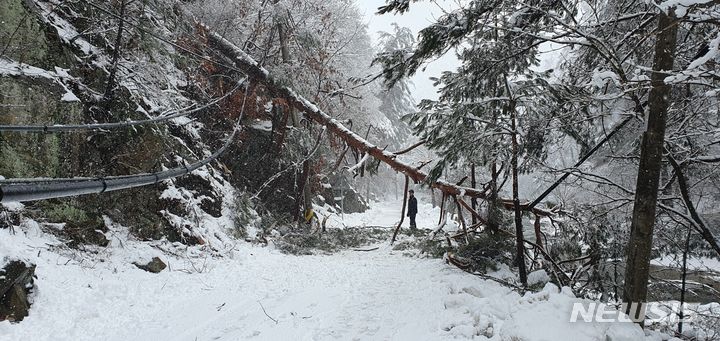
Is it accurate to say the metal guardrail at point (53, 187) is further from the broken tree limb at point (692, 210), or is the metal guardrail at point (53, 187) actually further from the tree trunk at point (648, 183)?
the broken tree limb at point (692, 210)

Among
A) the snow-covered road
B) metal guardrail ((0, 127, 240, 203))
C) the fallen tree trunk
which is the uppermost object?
the fallen tree trunk

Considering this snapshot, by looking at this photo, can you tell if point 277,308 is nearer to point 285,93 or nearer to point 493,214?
point 493,214

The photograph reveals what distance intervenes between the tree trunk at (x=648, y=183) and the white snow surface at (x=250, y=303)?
842 mm

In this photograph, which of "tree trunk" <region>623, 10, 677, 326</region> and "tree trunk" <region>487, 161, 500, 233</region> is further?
"tree trunk" <region>487, 161, 500, 233</region>

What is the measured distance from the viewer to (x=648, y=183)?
4.33m

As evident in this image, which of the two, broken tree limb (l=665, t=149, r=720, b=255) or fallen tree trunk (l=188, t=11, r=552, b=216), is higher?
fallen tree trunk (l=188, t=11, r=552, b=216)

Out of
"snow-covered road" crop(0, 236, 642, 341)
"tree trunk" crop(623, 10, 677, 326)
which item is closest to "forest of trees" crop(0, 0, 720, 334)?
"tree trunk" crop(623, 10, 677, 326)

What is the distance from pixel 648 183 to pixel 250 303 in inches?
220

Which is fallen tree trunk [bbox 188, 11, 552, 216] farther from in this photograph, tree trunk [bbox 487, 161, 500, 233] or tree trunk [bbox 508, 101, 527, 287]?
tree trunk [bbox 508, 101, 527, 287]

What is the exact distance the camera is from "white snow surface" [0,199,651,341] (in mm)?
4227

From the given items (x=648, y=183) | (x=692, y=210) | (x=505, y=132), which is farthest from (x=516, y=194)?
(x=692, y=210)

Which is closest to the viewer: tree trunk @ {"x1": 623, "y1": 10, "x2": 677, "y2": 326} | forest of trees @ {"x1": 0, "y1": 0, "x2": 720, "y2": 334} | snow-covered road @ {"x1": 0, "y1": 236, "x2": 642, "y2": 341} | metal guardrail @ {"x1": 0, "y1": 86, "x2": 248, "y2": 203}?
metal guardrail @ {"x1": 0, "y1": 86, "x2": 248, "y2": 203}

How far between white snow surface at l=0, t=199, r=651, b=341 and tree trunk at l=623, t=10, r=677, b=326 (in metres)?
0.84

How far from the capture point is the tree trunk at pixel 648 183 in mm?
4055
